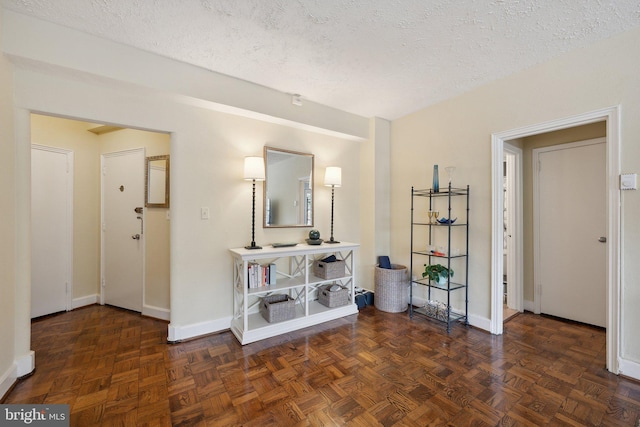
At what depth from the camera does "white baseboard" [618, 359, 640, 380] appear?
75.7 inches

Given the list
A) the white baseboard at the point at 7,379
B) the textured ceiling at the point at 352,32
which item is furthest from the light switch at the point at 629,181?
the white baseboard at the point at 7,379

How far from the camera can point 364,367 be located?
2123mm

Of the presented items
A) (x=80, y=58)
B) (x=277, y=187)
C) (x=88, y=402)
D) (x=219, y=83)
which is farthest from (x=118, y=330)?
(x=219, y=83)

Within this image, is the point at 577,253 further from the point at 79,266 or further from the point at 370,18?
the point at 79,266

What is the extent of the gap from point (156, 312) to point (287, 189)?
79.6 inches

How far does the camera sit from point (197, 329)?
2.61 meters

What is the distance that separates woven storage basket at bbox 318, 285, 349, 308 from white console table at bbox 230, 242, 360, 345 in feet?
0.16

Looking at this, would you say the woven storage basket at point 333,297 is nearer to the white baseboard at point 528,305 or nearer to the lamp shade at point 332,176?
the lamp shade at point 332,176

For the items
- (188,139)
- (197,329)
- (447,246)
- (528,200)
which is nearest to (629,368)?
(447,246)

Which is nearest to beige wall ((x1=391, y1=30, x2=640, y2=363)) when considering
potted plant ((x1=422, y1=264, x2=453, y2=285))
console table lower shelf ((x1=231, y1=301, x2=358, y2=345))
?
potted plant ((x1=422, y1=264, x2=453, y2=285))

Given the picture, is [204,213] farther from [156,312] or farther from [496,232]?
[496,232]

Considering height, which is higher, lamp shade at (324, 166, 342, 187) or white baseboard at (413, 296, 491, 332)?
lamp shade at (324, 166, 342, 187)

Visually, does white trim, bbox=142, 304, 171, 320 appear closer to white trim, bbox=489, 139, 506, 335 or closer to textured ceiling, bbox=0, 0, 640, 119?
textured ceiling, bbox=0, 0, 640, 119

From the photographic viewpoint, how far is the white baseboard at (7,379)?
1731 mm
